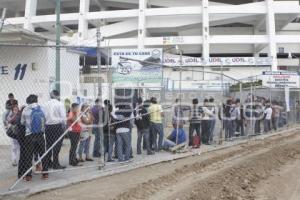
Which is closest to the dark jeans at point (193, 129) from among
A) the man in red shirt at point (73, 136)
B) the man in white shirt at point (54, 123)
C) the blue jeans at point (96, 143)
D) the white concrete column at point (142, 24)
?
the blue jeans at point (96, 143)

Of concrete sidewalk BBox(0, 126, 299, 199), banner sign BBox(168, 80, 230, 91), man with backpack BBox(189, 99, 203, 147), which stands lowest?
concrete sidewalk BBox(0, 126, 299, 199)

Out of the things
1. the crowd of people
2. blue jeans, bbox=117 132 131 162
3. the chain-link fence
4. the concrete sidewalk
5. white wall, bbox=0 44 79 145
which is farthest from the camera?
white wall, bbox=0 44 79 145

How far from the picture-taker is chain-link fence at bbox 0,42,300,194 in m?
10.7

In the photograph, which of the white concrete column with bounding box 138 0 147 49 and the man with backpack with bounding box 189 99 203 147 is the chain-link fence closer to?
the man with backpack with bounding box 189 99 203 147

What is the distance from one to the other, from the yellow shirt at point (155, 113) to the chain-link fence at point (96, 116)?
0.10 feet

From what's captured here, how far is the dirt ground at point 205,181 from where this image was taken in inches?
368

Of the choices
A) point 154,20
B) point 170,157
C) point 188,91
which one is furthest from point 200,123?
point 154,20

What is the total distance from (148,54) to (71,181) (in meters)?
17.9

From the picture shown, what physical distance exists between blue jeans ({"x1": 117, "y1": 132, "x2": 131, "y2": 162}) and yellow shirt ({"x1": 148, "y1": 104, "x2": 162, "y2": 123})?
2009 mm

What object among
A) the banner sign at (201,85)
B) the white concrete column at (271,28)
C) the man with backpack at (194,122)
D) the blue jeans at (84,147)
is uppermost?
the white concrete column at (271,28)

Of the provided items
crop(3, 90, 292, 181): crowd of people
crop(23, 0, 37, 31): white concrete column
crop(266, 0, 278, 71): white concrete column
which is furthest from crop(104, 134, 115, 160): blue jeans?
crop(23, 0, 37, 31): white concrete column

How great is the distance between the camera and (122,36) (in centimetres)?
6125

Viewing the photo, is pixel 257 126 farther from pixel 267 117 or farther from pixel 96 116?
pixel 96 116

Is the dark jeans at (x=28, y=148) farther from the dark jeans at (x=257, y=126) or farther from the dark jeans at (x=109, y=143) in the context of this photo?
the dark jeans at (x=257, y=126)
